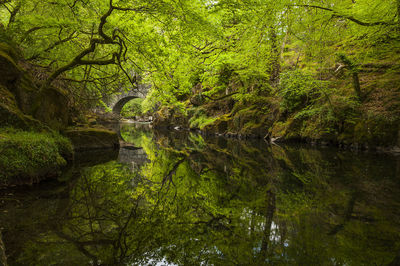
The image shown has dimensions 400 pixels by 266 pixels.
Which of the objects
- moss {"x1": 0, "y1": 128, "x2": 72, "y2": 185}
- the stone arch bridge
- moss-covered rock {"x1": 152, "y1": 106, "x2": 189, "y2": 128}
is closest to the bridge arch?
the stone arch bridge

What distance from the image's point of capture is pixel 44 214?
2.73 meters

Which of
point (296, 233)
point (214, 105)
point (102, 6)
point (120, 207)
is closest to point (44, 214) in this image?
point (120, 207)

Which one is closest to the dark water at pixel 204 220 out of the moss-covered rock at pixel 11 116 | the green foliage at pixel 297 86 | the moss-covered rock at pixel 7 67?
the moss-covered rock at pixel 11 116

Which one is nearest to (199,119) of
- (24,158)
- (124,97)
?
(24,158)

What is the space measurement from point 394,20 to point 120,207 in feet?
24.0

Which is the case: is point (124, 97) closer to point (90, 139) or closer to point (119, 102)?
point (119, 102)

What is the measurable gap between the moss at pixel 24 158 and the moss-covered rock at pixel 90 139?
3413 mm

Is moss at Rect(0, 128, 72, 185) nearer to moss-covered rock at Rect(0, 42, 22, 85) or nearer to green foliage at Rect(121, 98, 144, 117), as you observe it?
moss-covered rock at Rect(0, 42, 22, 85)

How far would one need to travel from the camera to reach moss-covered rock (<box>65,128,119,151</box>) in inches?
321

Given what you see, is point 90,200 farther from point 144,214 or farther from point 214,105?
point 214,105

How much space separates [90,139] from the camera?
8.74 m

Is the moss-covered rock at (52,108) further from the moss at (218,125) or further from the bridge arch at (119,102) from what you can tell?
the bridge arch at (119,102)

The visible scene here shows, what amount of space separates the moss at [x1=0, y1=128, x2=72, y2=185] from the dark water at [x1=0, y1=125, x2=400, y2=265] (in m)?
0.28

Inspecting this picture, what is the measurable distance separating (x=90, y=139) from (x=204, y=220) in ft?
24.7
